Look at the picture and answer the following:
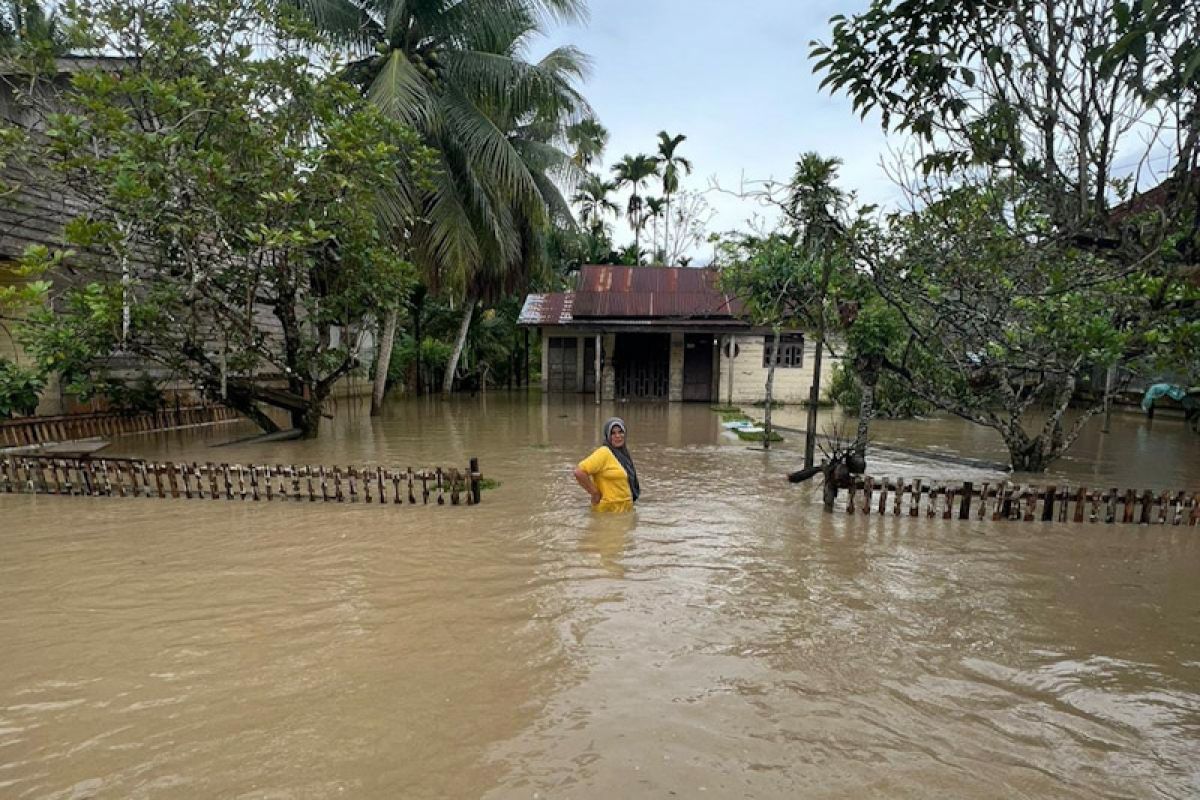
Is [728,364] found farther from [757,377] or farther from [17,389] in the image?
[17,389]

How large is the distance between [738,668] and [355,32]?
16074mm

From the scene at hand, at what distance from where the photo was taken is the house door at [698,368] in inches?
910

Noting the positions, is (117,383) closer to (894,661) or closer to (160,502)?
(160,502)

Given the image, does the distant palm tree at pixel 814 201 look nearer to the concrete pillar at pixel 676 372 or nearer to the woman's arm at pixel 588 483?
the woman's arm at pixel 588 483

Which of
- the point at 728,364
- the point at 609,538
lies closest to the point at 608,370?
the point at 728,364

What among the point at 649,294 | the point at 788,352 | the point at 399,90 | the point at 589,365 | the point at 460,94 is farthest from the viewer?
the point at 589,365

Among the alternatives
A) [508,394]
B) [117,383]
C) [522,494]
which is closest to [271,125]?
[117,383]

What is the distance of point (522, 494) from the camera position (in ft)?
28.6

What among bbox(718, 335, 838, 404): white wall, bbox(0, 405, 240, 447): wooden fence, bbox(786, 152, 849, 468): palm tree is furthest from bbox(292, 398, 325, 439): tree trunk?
bbox(718, 335, 838, 404): white wall

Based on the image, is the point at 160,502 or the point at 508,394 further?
the point at 508,394

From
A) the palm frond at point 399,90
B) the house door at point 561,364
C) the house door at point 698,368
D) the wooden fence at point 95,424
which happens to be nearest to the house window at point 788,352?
the house door at point 698,368

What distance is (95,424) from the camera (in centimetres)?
1180

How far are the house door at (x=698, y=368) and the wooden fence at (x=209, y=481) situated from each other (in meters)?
15.5

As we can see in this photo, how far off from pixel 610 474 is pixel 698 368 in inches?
636
